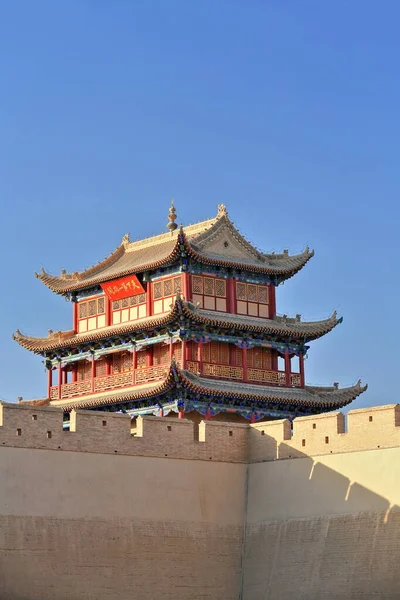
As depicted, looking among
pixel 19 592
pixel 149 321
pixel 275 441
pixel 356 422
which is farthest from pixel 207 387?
pixel 19 592

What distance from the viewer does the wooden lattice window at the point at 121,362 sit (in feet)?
165

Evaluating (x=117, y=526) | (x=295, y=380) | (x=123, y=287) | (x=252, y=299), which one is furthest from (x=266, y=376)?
(x=117, y=526)

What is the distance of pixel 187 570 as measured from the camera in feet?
125

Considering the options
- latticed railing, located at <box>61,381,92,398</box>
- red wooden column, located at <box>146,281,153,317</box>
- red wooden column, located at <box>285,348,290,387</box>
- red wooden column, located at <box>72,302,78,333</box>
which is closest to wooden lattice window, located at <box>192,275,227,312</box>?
red wooden column, located at <box>146,281,153,317</box>

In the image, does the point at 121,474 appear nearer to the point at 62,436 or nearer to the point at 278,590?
the point at 62,436

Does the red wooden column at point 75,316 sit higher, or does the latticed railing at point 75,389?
the red wooden column at point 75,316

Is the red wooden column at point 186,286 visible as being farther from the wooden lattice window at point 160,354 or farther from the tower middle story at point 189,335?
the wooden lattice window at point 160,354

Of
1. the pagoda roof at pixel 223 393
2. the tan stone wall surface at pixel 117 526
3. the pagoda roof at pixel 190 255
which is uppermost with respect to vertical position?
the pagoda roof at pixel 190 255

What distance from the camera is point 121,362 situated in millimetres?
50750

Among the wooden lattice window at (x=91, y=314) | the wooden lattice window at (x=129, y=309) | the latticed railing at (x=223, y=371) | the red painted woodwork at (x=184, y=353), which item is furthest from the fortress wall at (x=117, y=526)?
the wooden lattice window at (x=91, y=314)

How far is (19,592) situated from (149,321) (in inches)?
596

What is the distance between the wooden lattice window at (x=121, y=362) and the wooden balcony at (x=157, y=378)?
0.61m

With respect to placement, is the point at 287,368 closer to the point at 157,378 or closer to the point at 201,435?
the point at 157,378

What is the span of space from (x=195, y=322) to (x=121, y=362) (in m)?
4.27
